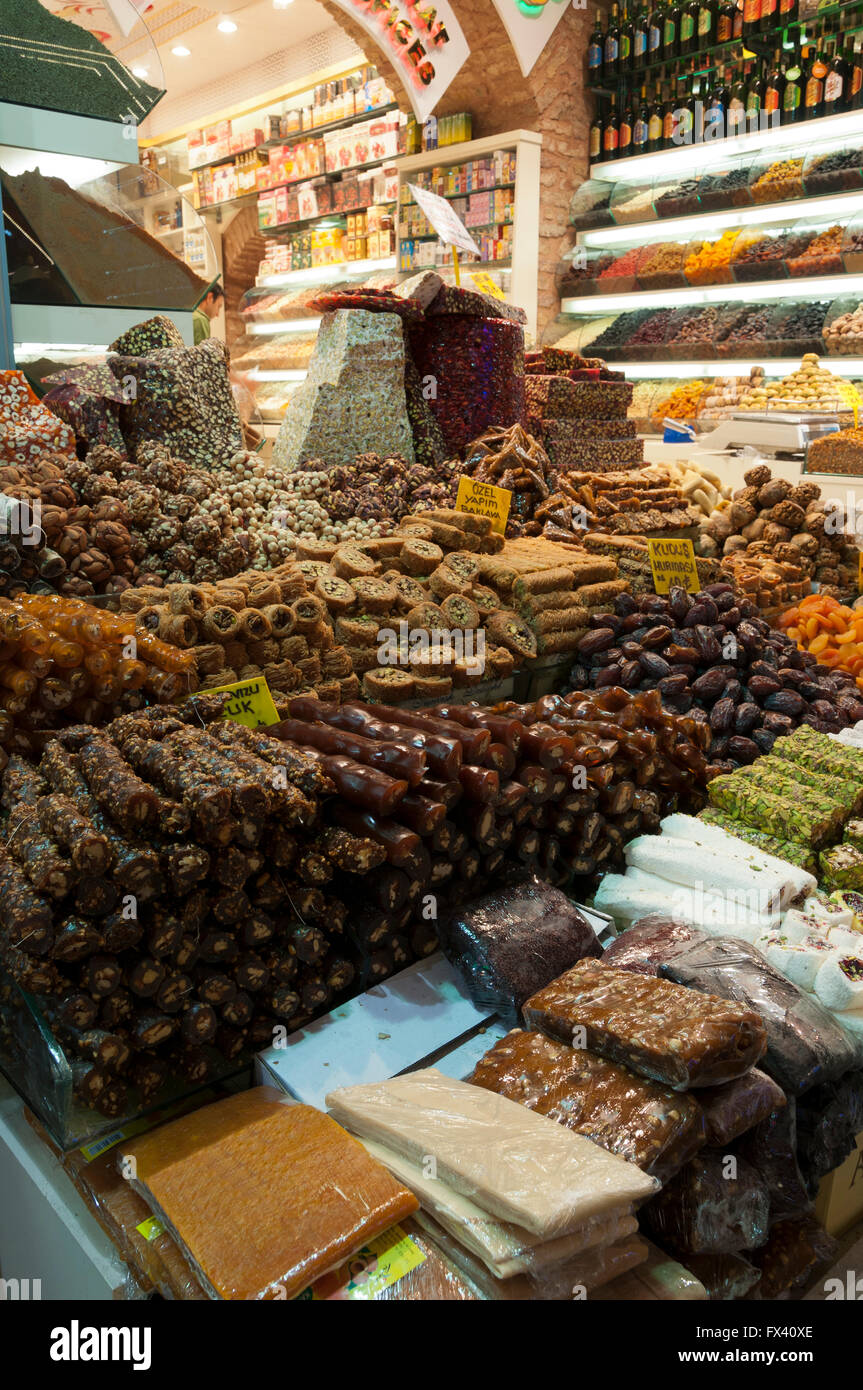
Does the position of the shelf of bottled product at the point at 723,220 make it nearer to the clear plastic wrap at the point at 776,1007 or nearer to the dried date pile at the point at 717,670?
the dried date pile at the point at 717,670

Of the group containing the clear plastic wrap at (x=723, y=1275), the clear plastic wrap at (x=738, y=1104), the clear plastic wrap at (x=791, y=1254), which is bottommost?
the clear plastic wrap at (x=791, y=1254)

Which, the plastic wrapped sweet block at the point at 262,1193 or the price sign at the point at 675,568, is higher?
the price sign at the point at 675,568

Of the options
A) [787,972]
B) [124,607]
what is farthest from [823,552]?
[124,607]

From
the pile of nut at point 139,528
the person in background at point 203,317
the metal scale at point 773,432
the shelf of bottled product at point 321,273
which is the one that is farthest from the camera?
the shelf of bottled product at point 321,273

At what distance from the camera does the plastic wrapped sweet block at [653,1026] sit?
141 centimetres

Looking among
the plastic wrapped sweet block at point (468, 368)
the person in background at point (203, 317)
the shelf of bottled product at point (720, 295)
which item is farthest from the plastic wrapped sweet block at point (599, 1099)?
the shelf of bottled product at point (720, 295)

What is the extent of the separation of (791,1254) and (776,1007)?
0.41 metres

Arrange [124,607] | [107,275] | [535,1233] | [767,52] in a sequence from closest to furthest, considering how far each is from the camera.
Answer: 1. [535,1233]
2. [124,607]
3. [107,275]
4. [767,52]

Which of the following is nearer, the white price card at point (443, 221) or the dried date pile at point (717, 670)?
the dried date pile at point (717, 670)

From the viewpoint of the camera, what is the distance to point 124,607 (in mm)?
2383

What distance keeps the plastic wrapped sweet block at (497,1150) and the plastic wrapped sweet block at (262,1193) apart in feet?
0.17
